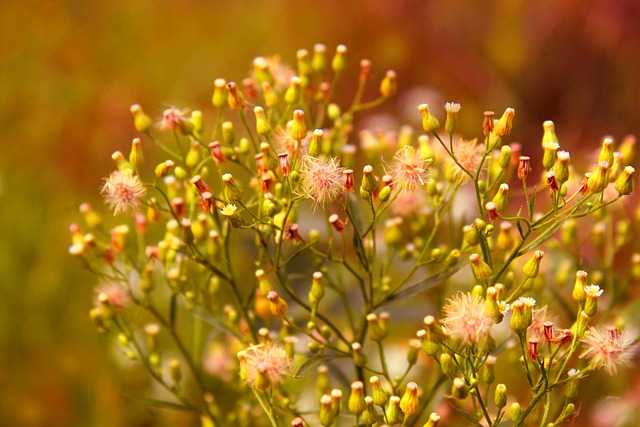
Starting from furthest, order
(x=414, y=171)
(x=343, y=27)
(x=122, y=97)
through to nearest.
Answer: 1. (x=343, y=27)
2. (x=122, y=97)
3. (x=414, y=171)

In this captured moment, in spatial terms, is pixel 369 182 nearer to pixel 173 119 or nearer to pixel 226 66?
pixel 173 119

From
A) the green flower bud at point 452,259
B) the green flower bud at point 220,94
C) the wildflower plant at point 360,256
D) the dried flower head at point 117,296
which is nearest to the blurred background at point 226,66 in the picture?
the dried flower head at point 117,296

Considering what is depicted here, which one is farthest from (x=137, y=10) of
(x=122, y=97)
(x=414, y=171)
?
(x=414, y=171)

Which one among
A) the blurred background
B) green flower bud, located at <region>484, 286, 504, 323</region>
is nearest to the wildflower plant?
green flower bud, located at <region>484, 286, 504, 323</region>

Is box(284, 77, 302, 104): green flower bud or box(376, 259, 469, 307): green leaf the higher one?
box(284, 77, 302, 104): green flower bud

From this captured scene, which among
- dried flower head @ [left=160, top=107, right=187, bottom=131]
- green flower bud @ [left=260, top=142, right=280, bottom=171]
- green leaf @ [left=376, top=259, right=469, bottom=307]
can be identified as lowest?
green leaf @ [left=376, top=259, right=469, bottom=307]

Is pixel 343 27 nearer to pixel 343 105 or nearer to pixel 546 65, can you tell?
pixel 343 105

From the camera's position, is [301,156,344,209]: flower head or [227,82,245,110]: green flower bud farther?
[227,82,245,110]: green flower bud

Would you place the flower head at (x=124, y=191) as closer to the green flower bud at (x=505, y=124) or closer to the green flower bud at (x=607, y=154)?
the green flower bud at (x=505, y=124)

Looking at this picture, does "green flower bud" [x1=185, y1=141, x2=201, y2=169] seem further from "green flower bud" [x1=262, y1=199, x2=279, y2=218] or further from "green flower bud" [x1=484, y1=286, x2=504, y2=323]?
"green flower bud" [x1=484, y1=286, x2=504, y2=323]
